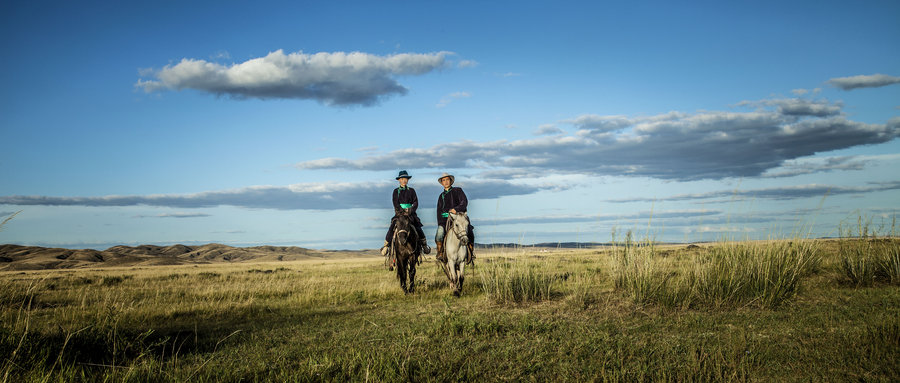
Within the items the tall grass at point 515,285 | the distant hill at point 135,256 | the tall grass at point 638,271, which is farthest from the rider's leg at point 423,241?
the distant hill at point 135,256

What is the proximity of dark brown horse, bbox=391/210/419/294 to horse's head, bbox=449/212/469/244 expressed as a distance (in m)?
1.50

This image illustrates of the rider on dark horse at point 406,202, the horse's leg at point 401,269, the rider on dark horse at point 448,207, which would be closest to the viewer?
the rider on dark horse at point 448,207

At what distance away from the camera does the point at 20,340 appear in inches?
217

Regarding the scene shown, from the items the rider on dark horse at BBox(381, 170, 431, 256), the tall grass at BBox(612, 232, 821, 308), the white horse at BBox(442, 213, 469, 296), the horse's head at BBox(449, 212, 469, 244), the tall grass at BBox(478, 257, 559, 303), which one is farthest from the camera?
the rider on dark horse at BBox(381, 170, 431, 256)

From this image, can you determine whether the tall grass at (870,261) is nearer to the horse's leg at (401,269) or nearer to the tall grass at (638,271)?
the tall grass at (638,271)

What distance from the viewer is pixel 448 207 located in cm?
1334

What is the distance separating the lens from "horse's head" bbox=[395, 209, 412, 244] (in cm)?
1293

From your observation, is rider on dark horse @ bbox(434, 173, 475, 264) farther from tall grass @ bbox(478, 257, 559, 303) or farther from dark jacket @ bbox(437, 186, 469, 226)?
tall grass @ bbox(478, 257, 559, 303)

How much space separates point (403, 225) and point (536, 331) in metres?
6.84

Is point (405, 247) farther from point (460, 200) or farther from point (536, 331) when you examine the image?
point (536, 331)

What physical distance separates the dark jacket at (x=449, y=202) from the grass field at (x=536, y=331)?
2426 millimetres

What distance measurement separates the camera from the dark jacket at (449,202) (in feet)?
42.6

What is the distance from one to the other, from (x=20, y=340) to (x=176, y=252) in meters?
124

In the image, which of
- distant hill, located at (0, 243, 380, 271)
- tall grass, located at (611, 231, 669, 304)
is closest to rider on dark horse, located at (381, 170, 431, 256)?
tall grass, located at (611, 231, 669, 304)
